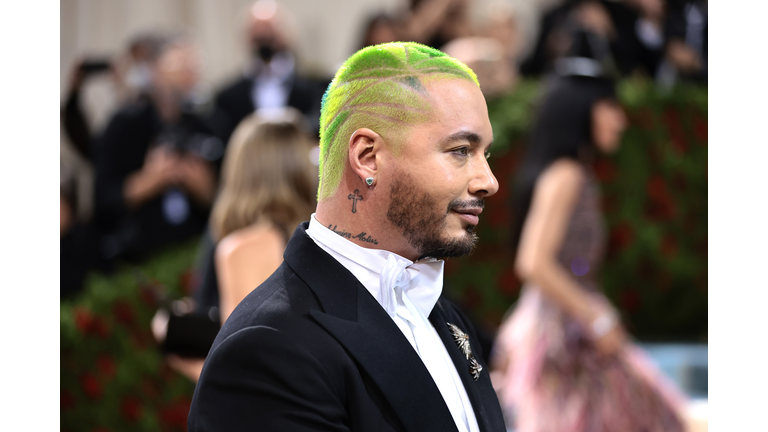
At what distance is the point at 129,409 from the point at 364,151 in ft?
12.1

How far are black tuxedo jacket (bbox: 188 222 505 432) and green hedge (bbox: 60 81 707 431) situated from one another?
10.3 ft

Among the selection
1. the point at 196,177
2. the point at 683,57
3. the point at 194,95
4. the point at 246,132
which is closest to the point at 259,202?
the point at 246,132

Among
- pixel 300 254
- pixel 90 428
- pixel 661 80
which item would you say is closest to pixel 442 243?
pixel 300 254

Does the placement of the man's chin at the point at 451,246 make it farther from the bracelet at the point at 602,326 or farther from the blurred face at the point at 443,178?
the bracelet at the point at 602,326

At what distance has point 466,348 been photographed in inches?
53.9

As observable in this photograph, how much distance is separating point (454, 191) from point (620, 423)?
8.18 ft

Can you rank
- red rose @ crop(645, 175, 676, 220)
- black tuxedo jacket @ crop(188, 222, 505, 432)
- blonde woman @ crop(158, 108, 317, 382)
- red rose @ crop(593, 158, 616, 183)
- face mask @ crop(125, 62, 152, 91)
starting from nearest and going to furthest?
black tuxedo jacket @ crop(188, 222, 505, 432) < blonde woman @ crop(158, 108, 317, 382) < face mask @ crop(125, 62, 152, 91) < red rose @ crop(593, 158, 616, 183) < red rose @ crop(645, 175, 676, 220)

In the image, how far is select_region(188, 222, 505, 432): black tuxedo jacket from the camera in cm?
112

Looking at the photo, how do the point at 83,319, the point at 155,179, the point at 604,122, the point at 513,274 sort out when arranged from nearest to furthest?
the point at 604,122 < the point at 83,319 < the point at 155,179 < the point at 513,274

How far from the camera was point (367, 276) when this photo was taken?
4.24ft

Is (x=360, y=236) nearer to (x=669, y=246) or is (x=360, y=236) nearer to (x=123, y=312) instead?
(x=123, y=312)

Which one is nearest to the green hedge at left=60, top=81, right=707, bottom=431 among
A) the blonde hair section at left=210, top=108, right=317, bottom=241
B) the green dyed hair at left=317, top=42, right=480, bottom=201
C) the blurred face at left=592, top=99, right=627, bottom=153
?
the blurred face at left=592, top=99, right=627, bottom=153

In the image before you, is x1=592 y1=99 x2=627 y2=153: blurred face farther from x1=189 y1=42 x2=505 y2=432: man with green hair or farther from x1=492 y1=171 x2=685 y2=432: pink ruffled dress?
x1=189 y1=42 x2=505 y2=432: man with green hair
